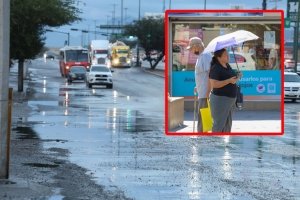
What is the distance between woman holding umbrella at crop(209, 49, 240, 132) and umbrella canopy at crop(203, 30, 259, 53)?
5cm

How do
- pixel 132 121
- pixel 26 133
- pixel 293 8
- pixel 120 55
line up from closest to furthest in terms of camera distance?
pixel 26 133 → pixel 132 121 → pixel 293 8 → pixel 120 55

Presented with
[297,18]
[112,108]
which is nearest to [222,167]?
[112,108]

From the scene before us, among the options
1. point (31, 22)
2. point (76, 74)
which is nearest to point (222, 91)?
point (31, 22)

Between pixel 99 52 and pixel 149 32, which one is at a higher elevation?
pixel 149 32

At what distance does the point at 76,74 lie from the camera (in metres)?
65.6

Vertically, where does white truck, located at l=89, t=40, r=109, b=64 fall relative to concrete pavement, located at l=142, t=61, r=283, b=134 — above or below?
above

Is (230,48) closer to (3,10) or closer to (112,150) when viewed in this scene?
(3,10)

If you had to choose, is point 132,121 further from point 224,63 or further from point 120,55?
point 120,55

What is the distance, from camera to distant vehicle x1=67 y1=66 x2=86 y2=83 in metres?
65.1

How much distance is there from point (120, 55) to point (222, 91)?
4051 inches

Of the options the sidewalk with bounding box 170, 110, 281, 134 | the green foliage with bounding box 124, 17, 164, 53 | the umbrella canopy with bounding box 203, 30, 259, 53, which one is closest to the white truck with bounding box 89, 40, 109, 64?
the green foliage with bounding box 124, 17, 164, 53

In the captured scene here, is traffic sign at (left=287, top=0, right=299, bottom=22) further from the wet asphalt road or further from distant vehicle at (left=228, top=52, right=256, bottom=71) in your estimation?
distant vehicle at (left=228, top=52, right=256, bottom=71)

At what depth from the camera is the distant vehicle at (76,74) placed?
65.1 meters

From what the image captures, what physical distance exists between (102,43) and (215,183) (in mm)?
88599
